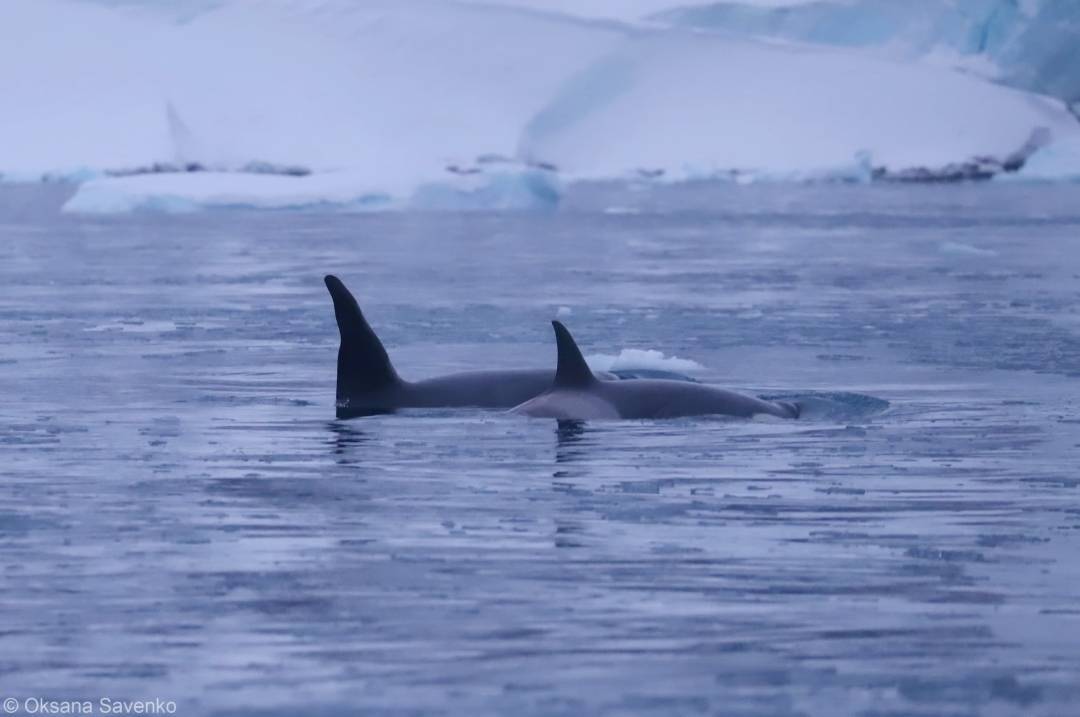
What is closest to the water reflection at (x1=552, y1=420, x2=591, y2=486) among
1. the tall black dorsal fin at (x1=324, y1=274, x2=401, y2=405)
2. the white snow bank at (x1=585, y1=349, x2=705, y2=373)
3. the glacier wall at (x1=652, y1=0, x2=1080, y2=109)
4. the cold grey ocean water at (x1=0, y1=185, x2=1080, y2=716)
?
the cold grey ocean water at (x1=0, y1=185, x2=1080, y2=716)

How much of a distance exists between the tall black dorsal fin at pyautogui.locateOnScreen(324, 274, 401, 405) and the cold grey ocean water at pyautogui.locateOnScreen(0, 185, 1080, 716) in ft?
0.94

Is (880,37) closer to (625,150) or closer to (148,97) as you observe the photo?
(625,150)

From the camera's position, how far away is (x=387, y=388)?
12062mm

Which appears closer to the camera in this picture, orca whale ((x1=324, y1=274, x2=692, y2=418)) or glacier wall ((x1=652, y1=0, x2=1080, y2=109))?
orca whale ((x1=324, y1=274, x2=692, y2=418))

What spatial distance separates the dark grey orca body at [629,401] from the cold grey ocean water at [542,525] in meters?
0.22

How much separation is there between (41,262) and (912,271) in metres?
12.3

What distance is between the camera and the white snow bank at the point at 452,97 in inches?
2411

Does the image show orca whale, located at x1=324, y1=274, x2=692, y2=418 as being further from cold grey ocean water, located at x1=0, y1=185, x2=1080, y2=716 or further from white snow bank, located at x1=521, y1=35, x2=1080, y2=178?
white snow bank, located at x1=521, y1=35, x2=1080, y2=178

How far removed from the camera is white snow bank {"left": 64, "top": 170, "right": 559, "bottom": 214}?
47.0m

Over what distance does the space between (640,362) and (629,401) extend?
2.73 m

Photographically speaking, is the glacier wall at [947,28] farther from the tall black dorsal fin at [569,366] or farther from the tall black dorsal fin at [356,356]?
the tall black dorsal fin at [569,366]

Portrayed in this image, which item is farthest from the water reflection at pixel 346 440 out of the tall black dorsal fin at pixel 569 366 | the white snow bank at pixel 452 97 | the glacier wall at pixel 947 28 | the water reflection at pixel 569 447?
the glacier wall at pixel 947 28

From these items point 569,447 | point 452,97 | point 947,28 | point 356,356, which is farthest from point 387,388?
point 947,28

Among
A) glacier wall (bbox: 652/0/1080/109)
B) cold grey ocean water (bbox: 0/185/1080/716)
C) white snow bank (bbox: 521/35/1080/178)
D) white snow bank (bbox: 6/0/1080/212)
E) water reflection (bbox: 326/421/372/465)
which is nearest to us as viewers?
cold grey ocean water (bbox: 0/185/1080/716)
